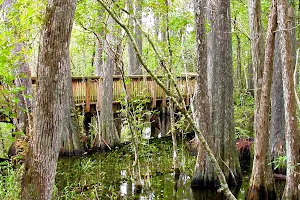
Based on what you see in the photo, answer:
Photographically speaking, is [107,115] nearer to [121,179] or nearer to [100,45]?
[121,179]

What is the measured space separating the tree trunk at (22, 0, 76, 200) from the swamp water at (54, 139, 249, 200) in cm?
320

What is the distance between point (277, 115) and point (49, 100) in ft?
21.5

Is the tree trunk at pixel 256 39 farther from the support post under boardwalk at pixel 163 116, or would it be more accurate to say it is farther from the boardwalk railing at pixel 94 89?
the support post under boardwalk at pixel 163 116

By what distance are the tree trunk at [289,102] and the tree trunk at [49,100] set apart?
343 centimetres

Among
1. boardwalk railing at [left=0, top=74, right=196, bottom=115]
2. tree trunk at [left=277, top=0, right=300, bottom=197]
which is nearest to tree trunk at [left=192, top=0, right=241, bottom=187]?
tree trunk at [left=277, top=0, right=300, bottom=197]

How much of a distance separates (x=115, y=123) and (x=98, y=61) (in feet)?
10.5

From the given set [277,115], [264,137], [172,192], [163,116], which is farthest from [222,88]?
[163,116]

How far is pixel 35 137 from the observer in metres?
3.75

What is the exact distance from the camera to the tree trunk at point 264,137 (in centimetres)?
636

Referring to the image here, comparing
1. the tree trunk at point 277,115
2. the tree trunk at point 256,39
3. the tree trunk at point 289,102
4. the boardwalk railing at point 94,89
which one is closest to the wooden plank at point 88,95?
the boardwalk railing at point 94,89

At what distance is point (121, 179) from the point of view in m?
9.30

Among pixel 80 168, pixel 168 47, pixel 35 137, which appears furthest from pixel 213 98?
pixel 35 137

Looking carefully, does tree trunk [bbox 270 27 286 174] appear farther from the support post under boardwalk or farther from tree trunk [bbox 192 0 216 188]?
the support post under boardwalk

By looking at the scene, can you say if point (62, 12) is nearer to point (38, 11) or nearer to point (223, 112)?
point (38, 11)
